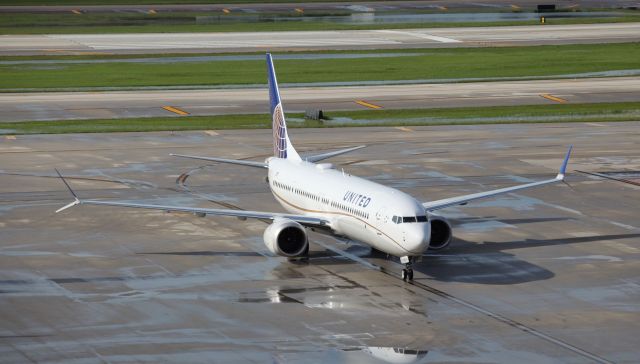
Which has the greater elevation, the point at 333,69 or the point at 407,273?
the point at 407,273

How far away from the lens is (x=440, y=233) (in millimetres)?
50062

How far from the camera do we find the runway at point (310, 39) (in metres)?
143

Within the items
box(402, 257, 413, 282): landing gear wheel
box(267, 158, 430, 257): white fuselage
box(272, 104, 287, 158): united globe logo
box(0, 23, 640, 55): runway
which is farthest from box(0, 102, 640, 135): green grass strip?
box(402, 257, 413, 282): landing gear wheel

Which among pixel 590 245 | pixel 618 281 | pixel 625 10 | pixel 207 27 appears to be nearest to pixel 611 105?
pixel 590 245

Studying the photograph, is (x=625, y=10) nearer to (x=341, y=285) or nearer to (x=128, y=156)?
(x=128, y=156)

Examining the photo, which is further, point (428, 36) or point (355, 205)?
point (428, 36)

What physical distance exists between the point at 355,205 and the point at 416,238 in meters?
4.45

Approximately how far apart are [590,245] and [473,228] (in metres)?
6.24

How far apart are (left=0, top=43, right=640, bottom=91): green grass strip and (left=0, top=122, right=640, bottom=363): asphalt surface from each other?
39279 mm

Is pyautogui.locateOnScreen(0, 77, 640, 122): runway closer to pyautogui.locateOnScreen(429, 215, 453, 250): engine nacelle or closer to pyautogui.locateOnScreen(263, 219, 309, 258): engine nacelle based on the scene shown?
pyautogui.locateOnScreen(263, 219, 309, 258): engine nacelle

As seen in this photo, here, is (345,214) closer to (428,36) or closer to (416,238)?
(416,238)

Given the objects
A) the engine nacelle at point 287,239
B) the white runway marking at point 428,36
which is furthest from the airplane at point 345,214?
the white runway marking at point 428,36

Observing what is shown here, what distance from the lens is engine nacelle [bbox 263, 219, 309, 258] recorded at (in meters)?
49.9

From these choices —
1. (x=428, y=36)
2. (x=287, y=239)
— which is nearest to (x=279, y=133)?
(x=287, y=239)
